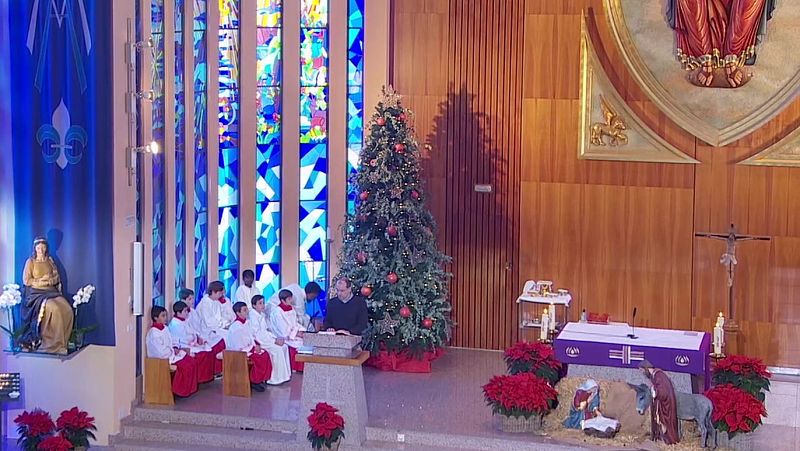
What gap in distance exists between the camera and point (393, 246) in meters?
15.4

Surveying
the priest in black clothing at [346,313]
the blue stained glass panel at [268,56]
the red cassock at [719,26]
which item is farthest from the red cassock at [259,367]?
the red cassock at [719,26]

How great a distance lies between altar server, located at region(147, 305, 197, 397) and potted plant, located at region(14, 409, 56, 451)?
139 cm

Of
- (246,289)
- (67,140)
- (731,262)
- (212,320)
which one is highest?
(67,140)

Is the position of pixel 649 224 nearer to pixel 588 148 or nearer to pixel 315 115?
pixel 588 148

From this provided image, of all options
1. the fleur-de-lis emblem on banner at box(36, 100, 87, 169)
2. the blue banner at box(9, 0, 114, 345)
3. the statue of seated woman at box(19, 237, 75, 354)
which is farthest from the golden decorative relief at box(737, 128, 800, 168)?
the statue of seated woman at box(19, 237, 75, 354)

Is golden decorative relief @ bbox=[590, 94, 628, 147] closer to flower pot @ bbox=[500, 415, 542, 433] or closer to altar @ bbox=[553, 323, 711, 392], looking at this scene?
altar @ bbox=[553, 323, 711, 392]

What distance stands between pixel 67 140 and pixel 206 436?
3.21 meters

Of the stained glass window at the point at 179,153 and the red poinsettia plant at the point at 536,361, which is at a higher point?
the stained glass window at the point at 179,153

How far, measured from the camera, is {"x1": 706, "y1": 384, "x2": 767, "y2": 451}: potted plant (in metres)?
12.3

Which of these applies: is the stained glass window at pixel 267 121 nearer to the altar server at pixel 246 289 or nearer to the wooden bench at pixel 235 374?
the altar server at pixel 246 289

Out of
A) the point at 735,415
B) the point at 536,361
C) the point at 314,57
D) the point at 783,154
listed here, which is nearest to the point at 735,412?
the point at 735,415

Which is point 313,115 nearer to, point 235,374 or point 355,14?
point 355,14

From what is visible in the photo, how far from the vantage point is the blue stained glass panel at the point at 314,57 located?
16781 mm

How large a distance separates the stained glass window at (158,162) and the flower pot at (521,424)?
A: 162 inches
